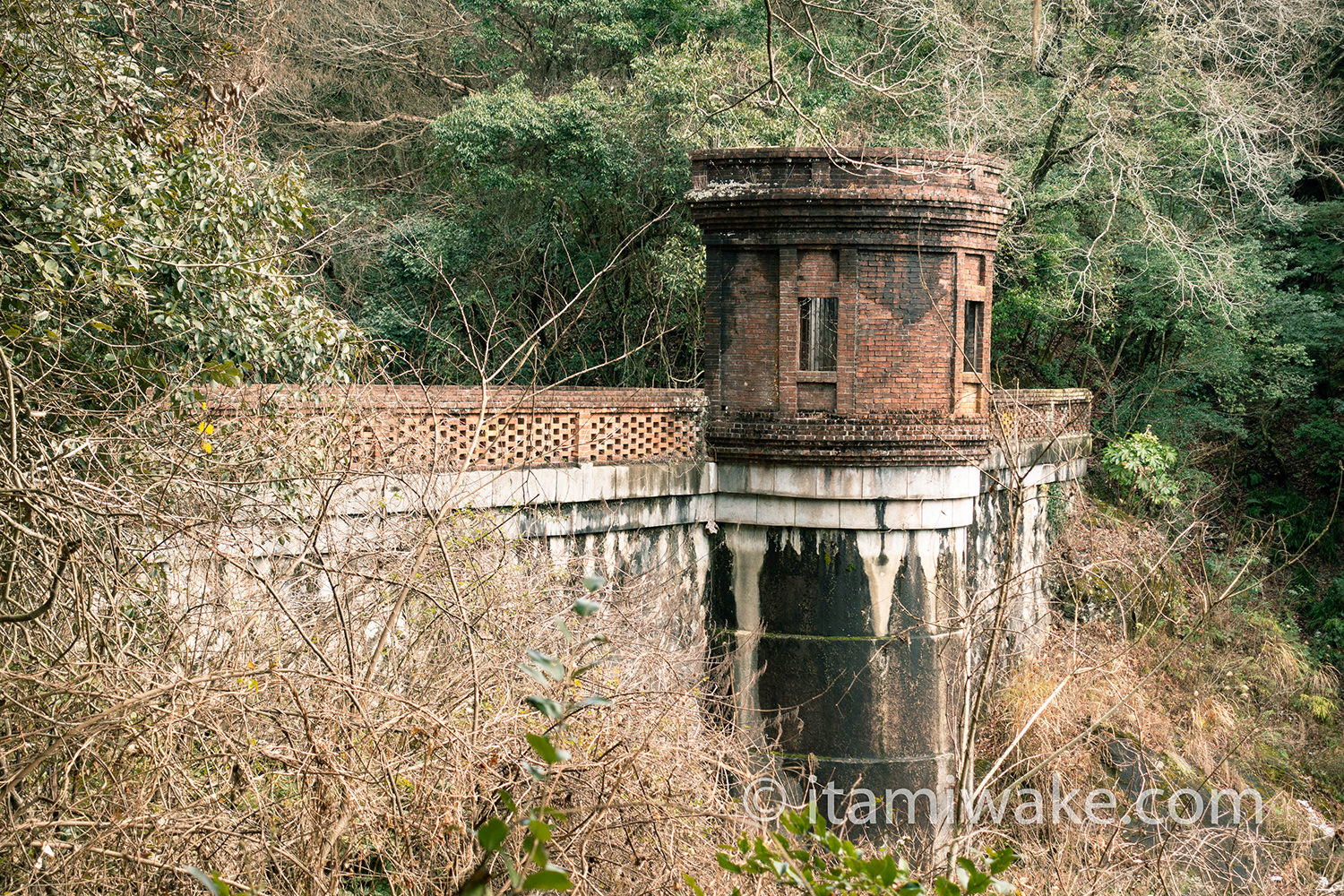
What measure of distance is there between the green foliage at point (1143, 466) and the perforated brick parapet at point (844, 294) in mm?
7423

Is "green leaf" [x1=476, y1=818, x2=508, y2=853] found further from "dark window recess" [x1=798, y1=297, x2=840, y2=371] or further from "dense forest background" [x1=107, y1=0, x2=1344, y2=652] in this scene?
"dense forest background" [x1=107, y1=0, x2=1344, y2=652]

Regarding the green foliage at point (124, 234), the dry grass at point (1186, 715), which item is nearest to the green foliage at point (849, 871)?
the green foliage at point (124, 234)

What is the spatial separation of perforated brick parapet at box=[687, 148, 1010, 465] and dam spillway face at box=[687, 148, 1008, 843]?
0.02m

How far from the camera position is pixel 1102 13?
60.5 feet

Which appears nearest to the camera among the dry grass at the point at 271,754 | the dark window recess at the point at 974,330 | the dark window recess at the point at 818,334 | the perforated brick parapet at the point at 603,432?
the dry grass at the point at 271,754

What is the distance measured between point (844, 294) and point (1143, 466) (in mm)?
9015

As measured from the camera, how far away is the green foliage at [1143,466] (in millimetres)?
17469

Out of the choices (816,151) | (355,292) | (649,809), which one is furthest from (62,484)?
(355,292)

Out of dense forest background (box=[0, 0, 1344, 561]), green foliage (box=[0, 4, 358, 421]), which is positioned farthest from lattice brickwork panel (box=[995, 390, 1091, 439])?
green foliage (box=[0, 4, 358, 421])

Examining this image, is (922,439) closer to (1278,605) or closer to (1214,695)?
(1214,695)

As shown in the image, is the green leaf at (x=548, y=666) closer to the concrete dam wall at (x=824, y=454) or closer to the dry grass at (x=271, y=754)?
the dry grass at (x=271, y=754)

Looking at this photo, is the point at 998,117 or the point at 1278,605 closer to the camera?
the point at 998,117

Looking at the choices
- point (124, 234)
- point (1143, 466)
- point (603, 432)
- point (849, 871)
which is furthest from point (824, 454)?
point (1143, 466)

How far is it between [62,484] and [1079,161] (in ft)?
52.1
